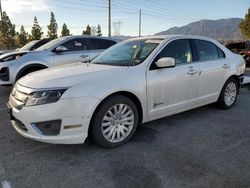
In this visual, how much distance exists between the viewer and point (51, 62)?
6984 millimetres

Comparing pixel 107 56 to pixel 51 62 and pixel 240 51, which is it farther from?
pixel 240 51

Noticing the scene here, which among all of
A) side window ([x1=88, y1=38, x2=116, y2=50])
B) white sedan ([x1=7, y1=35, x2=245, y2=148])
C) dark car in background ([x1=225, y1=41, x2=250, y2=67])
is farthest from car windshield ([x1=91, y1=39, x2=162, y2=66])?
dark car in background ([x1=225, y1=41, x2=250, y2=67])

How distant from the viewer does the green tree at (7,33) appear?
45006 mm

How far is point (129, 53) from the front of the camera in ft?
14.0

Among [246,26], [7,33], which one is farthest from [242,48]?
[7,33]

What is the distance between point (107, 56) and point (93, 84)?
4.52 ft

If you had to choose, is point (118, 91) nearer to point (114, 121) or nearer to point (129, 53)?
point (114, 121)

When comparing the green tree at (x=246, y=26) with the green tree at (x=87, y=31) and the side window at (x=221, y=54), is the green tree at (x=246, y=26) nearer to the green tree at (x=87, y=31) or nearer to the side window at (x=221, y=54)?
the side window at (x=221, y=54)

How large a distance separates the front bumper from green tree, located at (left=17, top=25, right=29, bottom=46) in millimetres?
53031

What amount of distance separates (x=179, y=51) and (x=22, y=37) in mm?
55214

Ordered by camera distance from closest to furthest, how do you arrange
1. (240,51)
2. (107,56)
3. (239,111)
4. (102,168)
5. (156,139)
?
(102,168), (156,139), (107,56), (239,111), (240,51)

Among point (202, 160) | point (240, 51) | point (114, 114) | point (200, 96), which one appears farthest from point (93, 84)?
point (240, 51)

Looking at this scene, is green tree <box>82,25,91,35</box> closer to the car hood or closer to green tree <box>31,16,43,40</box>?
green tree <box>31,16,43,40</box>

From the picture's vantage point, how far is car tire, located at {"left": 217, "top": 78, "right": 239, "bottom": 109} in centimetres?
530
